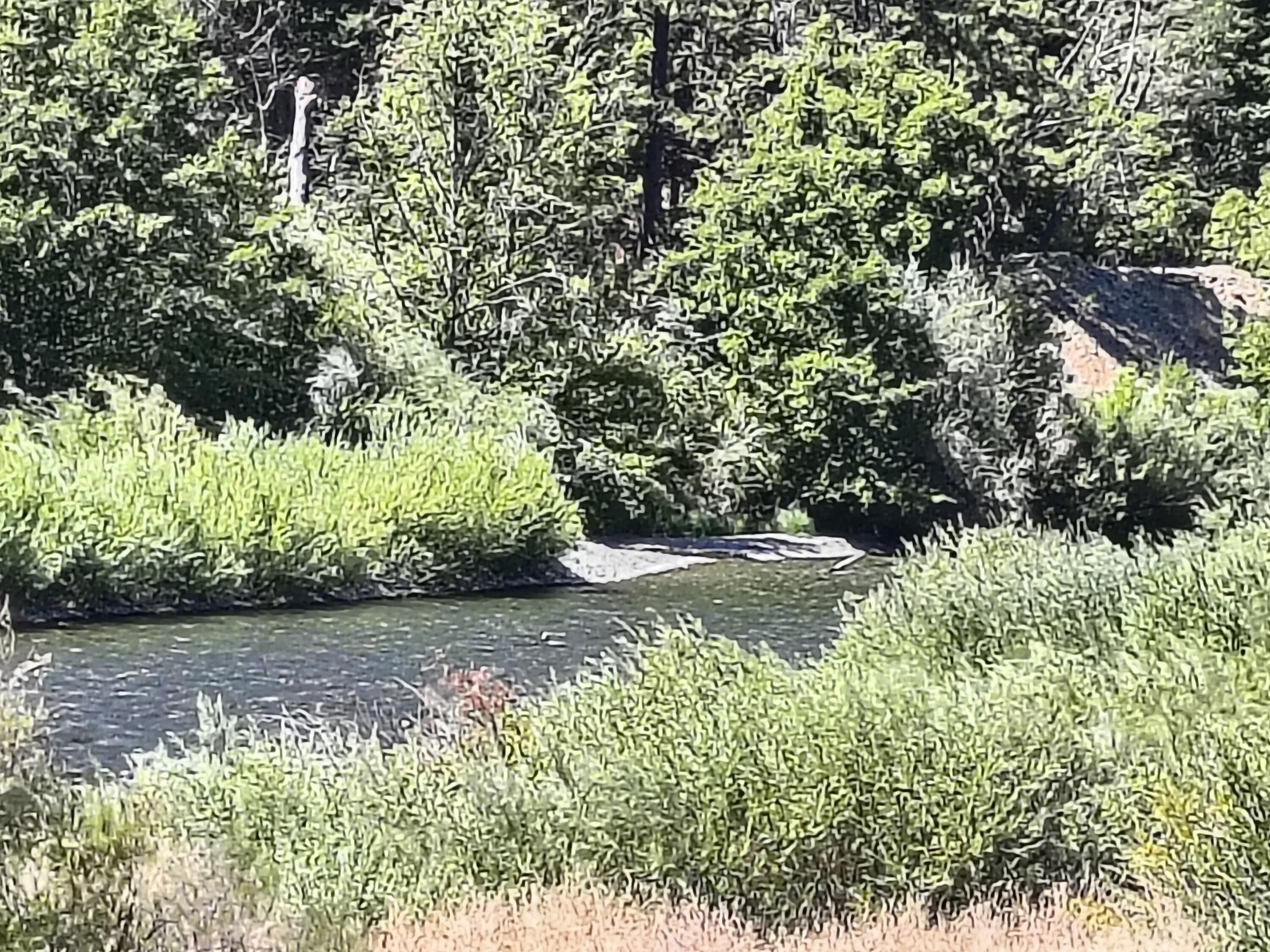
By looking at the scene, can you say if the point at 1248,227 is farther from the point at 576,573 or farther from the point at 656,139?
the point at 656,139

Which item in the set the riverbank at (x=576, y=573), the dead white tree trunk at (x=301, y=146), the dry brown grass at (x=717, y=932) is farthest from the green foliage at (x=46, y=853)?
the dead white tree trunk at (x=301, y=146)

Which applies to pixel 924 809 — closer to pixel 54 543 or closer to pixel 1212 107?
pixel 54 543

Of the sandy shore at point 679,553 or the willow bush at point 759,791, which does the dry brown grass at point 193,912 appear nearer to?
the willow bush at point 759,791

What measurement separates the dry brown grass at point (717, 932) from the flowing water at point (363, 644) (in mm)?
5578

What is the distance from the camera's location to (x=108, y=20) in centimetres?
2781

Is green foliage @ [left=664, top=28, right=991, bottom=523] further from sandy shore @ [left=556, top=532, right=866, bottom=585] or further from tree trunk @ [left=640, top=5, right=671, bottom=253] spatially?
tree trunk @ [left=640, top=5, right=671, bottom=253]

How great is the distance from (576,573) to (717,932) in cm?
1872

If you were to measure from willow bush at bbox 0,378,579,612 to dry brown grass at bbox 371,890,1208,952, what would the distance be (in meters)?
14.6

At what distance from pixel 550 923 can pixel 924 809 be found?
6.51ft

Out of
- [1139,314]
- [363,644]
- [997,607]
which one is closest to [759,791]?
[997,607]

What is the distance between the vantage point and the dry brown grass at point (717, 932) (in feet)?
24.6

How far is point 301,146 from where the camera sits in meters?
35.3

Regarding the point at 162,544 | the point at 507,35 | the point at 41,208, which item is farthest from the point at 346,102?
the point at 162,544

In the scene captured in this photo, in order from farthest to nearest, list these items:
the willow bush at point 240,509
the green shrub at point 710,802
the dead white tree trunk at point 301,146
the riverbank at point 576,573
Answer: the dead white tree trunk at point 301,146 → the riverbank at point 576,573 → the willow bush at point 240,509 → the green shrub at point 710,802
